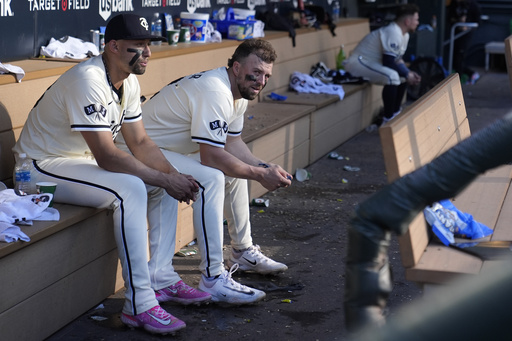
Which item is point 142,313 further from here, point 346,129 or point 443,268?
point 346,129

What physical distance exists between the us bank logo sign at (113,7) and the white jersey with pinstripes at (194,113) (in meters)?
1.84

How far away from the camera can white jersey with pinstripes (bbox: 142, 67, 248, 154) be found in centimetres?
435

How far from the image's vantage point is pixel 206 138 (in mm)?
4340

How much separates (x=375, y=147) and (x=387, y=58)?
4.42 ft

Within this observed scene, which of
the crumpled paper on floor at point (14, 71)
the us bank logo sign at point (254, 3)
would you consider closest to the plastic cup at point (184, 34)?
the us bank logo sign at point (254, 3)

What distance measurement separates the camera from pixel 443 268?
2748 millimetres

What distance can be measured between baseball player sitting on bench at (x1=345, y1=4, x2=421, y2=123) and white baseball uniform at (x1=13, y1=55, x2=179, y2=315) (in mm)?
5658

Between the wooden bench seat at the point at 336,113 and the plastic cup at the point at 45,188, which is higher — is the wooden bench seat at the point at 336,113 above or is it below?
below

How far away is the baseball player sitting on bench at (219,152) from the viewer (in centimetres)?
427

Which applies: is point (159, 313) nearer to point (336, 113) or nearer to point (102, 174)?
point (102, 174)

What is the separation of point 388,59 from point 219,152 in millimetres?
5660

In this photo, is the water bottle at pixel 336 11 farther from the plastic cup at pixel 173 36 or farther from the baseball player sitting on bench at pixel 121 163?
the baseball player sitting on bench at pixel 121 163

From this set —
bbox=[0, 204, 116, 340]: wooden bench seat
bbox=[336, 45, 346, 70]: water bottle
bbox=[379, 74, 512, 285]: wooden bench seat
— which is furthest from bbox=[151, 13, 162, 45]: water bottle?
bbox=[336, 45, 346, 70]: water bottle

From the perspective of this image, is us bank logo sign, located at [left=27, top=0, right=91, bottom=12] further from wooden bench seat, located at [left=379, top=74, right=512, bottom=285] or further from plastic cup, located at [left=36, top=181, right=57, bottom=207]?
wooden bench seat, located at [left=379, top=74, right=512, bottom=285]
